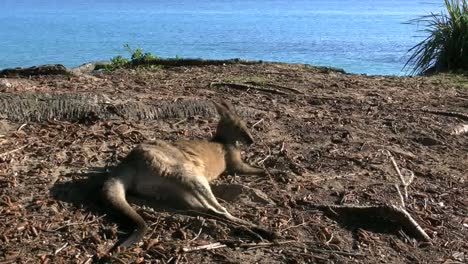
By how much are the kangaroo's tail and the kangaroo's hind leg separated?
442 mm

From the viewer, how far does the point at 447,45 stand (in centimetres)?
1350

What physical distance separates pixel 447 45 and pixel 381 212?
9165mm

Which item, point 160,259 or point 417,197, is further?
point 417,197

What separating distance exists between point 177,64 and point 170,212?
279 inches

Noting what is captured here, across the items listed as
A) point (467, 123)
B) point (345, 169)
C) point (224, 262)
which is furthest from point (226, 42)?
point (224, 262)

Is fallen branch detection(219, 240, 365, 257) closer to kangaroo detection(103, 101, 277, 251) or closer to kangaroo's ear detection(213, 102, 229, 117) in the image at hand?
kangaroo detection(103, 101, 277, 251)

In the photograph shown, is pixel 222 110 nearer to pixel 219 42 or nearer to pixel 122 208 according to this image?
pixel 122 208

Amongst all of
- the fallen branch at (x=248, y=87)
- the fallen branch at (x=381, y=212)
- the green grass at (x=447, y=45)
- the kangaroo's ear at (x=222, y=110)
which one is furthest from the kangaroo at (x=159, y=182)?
the green grass at (x=447, y=45)

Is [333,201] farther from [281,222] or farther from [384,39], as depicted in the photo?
[384,39]

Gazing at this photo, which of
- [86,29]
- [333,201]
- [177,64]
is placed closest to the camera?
[333,201]

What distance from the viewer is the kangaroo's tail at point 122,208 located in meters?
4.34

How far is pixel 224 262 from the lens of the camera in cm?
431

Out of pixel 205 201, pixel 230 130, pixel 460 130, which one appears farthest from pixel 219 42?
pixel 205 201

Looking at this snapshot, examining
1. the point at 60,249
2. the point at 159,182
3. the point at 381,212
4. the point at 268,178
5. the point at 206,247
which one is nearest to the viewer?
the point at 60,249
